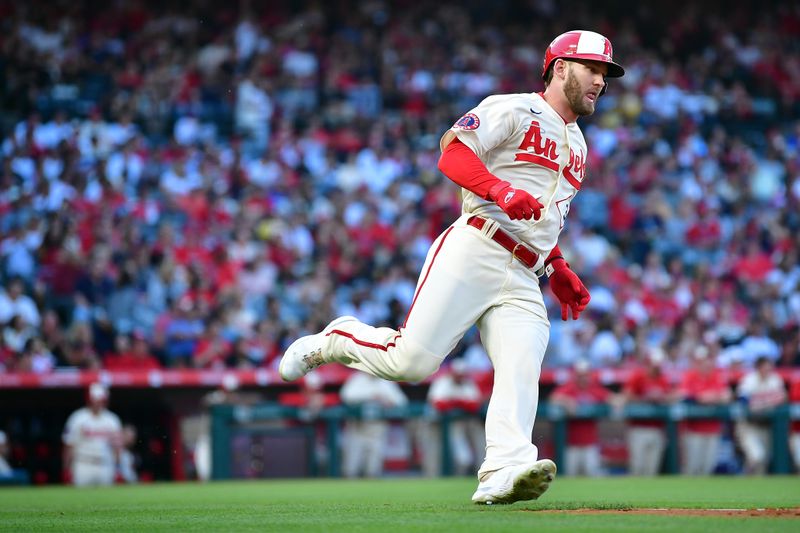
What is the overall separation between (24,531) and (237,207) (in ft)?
36.6

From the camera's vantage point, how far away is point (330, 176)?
1681cm

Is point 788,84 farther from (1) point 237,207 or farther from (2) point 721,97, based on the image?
(1) point 237,207

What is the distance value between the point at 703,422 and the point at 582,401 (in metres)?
1.31

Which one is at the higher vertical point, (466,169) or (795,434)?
(466,169)

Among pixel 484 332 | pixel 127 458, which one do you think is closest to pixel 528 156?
pixel 484 332

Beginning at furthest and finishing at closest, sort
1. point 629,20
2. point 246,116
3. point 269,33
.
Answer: point 629,20, point 269,33, point 246,116

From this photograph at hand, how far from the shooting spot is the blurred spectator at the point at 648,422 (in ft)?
43.6

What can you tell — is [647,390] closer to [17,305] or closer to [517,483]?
[17,305]

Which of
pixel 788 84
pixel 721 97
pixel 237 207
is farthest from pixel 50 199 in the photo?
pixel 788 84

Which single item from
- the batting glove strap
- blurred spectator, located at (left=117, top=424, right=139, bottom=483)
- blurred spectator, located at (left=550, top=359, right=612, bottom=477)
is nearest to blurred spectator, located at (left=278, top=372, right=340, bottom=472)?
blurred spectator, located at (left=117, top=424, right=139, bottom=483)

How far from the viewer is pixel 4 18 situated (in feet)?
58.8

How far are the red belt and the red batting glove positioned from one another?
1.02ft

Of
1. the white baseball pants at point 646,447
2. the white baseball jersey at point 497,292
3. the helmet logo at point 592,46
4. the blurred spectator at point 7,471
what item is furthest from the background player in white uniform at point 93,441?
the helmet logo at point 592,46

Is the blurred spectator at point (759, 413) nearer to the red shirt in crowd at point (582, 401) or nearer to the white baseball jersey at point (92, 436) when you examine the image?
the red shirt in crowd at point (582, 401)
